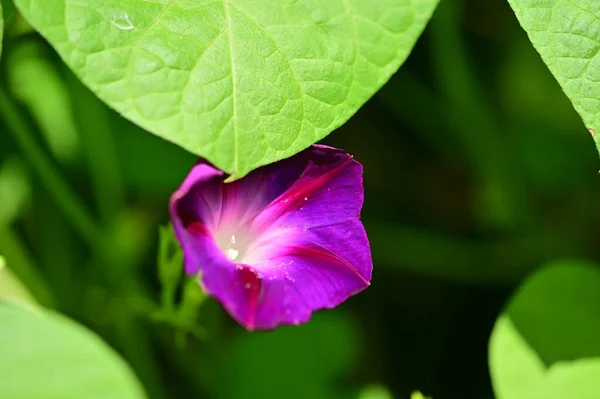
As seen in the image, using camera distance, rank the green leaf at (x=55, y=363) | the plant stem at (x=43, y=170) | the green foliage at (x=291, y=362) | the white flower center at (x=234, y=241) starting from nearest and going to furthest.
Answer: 1. the green leaf at (x=55, y=363)
2. the white flower center at (x=234, y=241)
3. the plant stem at (x=43, y=170)
4. the green foliage at (x=291, y=362)

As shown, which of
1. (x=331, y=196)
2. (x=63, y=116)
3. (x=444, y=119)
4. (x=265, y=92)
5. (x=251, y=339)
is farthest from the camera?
(x=444, y=119)

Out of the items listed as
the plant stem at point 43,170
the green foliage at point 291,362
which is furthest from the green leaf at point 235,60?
the green foliage at point 291,362

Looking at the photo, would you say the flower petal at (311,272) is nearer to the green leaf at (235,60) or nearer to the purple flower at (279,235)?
the purple flower at (279,235)

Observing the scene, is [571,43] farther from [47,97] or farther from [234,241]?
[47,97]

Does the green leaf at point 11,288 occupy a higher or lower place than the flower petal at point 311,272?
lower

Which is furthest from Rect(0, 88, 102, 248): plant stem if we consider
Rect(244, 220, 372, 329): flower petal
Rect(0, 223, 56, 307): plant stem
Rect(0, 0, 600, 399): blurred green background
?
Rect(244, 220, 372, 329): flower petal

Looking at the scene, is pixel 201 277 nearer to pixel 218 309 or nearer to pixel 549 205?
pixel 218 309

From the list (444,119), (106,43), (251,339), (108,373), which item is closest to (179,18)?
(106,43)
